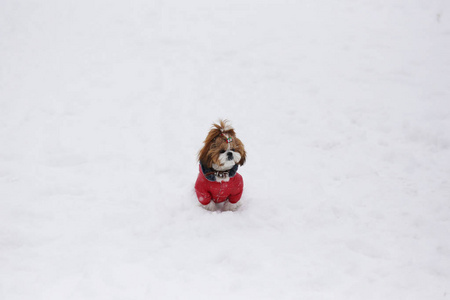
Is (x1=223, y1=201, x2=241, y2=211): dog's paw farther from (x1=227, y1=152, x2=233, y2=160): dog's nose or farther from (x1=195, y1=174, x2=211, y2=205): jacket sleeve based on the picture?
(x1=227, y1=152, x2=233, y2=160): dog's nose

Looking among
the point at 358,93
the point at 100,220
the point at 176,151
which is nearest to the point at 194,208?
the point at 100,220

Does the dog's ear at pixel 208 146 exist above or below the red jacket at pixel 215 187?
above

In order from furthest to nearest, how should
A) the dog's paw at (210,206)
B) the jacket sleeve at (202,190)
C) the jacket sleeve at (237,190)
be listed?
1. the dog's paw at (210,206)
2. the jacket sleeve at (237,190)
3. the jacket sleeve at (202,190)

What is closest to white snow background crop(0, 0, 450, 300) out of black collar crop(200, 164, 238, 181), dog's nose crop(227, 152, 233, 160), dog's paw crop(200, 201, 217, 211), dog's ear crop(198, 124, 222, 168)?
dog's paw crop(200, 201, 217, 211)

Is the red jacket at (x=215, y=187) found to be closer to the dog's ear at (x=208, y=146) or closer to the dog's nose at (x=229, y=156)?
the dog's ear at (x=208, y=146)

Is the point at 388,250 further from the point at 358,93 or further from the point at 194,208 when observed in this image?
the point at 358,93

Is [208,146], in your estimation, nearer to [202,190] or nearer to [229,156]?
[229,156]

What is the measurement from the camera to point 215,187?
4391mm

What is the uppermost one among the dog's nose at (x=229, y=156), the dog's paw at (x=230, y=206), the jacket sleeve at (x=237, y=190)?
the dog's nose at (x=229, y=156)

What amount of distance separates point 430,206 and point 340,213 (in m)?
1.18

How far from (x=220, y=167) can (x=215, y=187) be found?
308 mm

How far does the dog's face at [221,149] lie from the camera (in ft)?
13.4

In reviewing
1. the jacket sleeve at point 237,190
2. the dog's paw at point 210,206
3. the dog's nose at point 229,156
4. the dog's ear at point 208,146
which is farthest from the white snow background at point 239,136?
the dog's nose at point 229,156

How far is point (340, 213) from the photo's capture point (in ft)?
15.6
